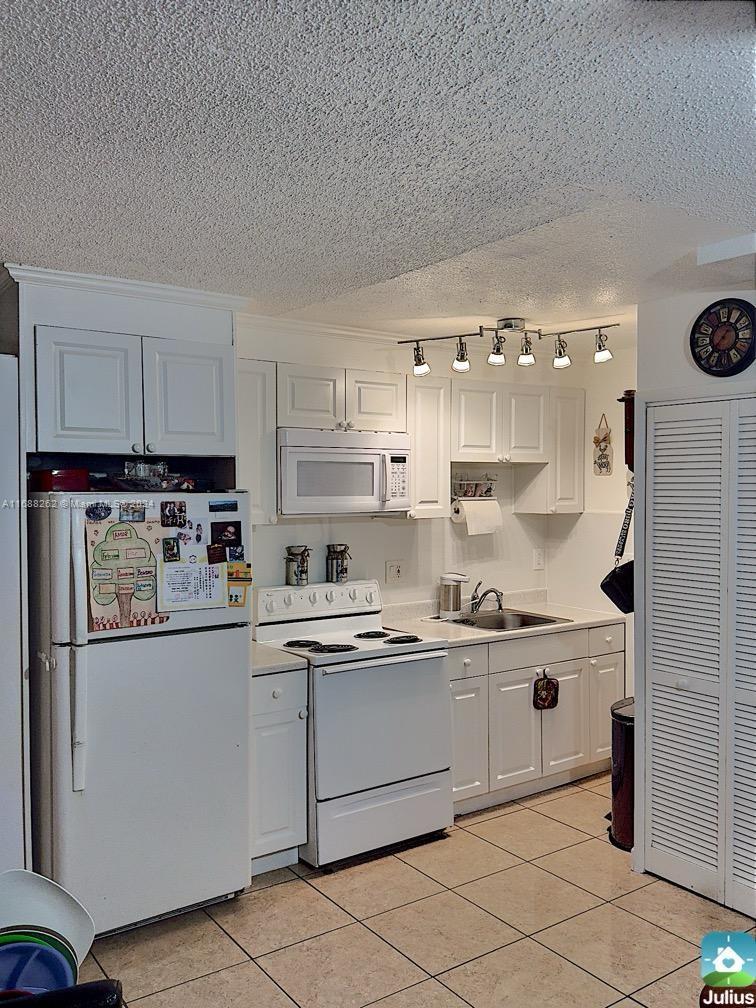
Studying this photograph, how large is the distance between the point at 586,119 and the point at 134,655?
225 centimetres

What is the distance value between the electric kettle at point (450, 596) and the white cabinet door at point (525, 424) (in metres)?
0.73

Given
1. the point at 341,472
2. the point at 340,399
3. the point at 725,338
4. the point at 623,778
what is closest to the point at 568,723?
the point at 623,778

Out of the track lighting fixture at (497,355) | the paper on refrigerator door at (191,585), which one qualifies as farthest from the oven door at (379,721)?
the track lighting fixture at (497,355)

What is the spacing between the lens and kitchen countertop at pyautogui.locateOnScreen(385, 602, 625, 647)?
4184 millimetres

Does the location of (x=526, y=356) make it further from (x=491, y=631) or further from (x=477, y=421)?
(x=491, y=631)

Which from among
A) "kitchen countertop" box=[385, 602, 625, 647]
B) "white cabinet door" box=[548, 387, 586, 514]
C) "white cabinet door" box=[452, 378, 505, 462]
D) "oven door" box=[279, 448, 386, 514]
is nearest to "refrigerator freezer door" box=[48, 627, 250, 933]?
"oven door" box=[279, 448, 386, 514]

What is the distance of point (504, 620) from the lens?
16.1 feet

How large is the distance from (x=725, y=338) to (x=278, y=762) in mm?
2435

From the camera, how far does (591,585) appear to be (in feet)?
16.7

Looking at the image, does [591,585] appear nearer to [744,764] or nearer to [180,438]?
[744,764]

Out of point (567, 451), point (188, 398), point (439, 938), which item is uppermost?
point (188, 398)

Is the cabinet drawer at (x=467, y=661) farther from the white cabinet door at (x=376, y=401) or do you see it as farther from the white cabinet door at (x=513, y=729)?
the white cabinet door at (x=376, y=401)

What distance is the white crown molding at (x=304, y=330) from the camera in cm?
381

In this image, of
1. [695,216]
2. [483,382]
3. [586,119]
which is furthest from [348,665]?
[586,119]
